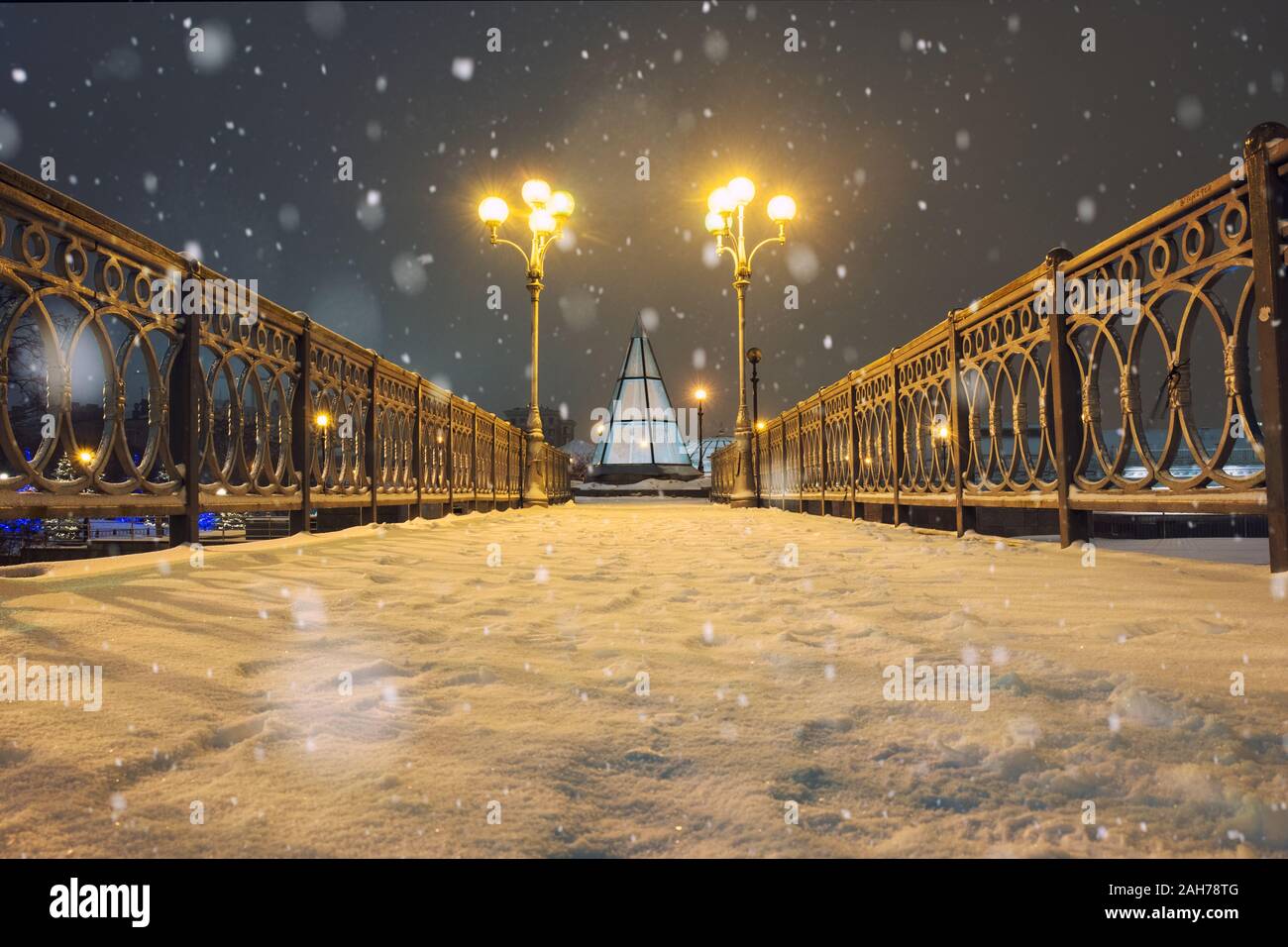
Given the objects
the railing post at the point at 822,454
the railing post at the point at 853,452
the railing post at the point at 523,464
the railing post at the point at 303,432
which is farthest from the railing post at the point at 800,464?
the railing post at the point at 303,432

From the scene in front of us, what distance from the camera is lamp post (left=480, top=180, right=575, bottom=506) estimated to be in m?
14.3

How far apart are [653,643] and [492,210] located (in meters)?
13.6

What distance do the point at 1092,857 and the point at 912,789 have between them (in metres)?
0.30

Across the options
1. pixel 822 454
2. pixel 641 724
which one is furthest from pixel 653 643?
pixel 822 454

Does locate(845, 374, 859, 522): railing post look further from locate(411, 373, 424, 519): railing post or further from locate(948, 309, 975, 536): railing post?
locate(411, 373, 424, 519): railing post

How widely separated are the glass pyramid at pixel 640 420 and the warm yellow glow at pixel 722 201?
29.5 meters

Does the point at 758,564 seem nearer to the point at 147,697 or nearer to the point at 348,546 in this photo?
the point at 348,546

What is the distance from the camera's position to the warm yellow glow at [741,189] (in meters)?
14.0

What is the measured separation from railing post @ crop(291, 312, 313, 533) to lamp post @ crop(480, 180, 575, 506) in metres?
8.84

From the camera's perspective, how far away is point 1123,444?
391 centimetres

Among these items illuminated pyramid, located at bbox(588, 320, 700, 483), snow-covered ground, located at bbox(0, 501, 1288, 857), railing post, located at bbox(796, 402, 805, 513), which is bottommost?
snow-covered ground, located at bbox(0, 501, 1288, 857)

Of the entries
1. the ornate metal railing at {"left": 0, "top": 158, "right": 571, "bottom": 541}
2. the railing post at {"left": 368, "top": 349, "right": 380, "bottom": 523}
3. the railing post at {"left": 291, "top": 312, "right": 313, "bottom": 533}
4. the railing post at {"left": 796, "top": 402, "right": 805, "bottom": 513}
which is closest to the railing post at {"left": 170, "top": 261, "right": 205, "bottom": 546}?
the ornate metal railing at {"left": 0, "top": 158, "right": 571, "bottom": 541}

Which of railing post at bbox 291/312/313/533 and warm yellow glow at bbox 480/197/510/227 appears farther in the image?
warm yellow glow at bbox 480/197/510/227

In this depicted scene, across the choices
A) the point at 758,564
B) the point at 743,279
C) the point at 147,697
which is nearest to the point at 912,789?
the point at 147,697
